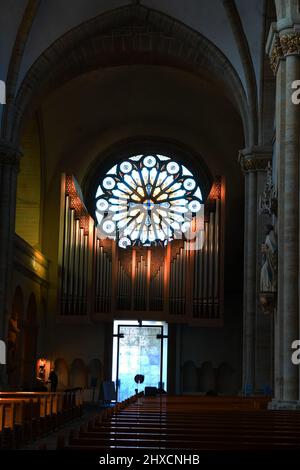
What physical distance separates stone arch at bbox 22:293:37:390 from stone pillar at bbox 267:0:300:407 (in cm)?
1380

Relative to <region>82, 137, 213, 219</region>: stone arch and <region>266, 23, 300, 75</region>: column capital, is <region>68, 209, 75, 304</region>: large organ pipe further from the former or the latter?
<region>266, 23, 300, 75</region>: column capital

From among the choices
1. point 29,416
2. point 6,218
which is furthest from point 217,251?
point 29,416

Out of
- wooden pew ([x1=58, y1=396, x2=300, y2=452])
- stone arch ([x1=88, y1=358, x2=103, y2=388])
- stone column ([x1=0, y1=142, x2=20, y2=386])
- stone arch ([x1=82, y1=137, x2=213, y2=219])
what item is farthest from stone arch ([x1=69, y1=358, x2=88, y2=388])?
wooden pew ([x1=58, y1=396, x2=300, y2=452])

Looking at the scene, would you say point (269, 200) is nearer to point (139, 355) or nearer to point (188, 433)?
point (188, 433)

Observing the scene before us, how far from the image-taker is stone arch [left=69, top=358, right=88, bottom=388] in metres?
27.0

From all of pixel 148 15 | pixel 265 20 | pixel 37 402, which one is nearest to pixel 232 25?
pixel 265 20

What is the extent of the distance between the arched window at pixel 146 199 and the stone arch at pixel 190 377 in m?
4.30

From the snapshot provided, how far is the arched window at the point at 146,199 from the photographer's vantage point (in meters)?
28.4

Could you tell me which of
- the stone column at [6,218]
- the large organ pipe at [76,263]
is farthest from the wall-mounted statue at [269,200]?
the large organ pipe at [76,263]

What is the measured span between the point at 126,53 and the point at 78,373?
10589mm

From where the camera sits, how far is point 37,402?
13.9 meters

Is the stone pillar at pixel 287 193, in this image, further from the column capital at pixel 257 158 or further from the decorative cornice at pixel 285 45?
the column capital at pixel 257 158
